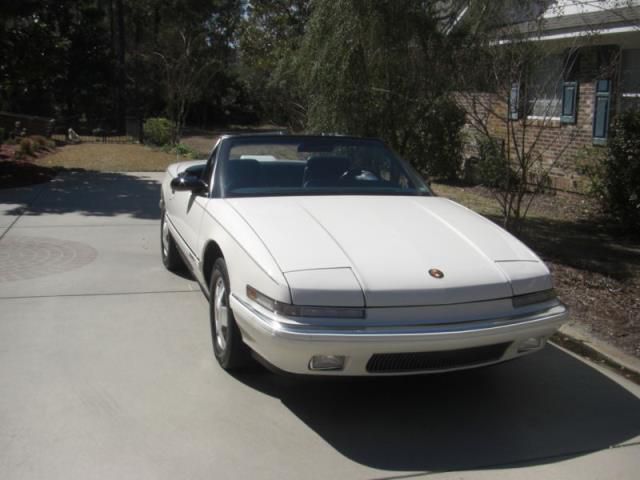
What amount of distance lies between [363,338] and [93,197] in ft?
31.2

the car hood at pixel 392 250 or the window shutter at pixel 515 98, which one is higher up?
the window shutter at pixel 515 98

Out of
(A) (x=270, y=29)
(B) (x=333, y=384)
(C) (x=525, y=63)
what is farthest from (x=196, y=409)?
(A) (x=270, y=29)

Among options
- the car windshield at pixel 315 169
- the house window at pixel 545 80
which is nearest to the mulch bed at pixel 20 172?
the car windshield at pixel 315 169

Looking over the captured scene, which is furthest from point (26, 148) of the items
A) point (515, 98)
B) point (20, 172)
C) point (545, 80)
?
point (545, 80)

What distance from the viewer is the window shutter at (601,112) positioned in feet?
37.8

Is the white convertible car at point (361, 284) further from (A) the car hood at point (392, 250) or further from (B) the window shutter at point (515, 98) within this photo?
(B) the window shutter at point (515, 98)

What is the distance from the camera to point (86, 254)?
7949 millimetres

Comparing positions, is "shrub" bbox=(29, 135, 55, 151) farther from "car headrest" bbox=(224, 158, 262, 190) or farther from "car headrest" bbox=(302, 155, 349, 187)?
"car headrest" bbox=(302, 155, 349, 187)

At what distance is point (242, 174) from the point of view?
210 inches

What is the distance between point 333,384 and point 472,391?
2.84 feet

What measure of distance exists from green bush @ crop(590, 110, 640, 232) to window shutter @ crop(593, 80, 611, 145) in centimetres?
212

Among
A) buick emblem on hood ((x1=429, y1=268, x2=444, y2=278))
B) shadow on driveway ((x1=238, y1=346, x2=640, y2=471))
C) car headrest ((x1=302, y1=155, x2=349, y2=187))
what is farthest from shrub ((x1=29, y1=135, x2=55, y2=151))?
buick emblem on hood ((x1=429, y1=268, x2=444, y2=278))

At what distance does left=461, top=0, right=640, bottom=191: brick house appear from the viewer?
370 inches

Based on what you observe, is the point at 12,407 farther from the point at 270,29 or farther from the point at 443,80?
the point at 270,29
